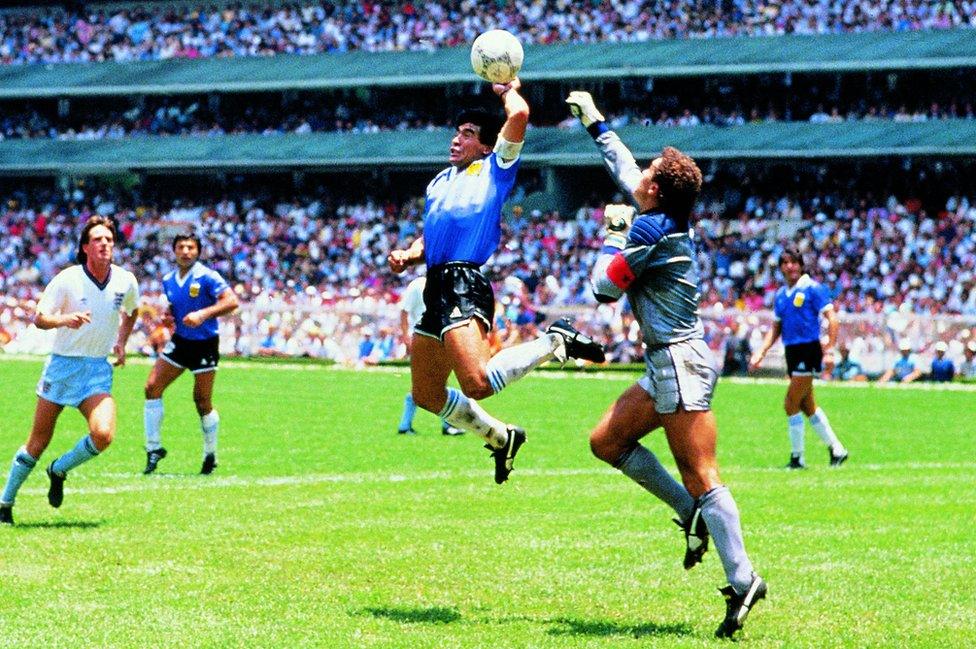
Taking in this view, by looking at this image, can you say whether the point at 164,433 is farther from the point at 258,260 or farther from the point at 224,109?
the point at 224,109

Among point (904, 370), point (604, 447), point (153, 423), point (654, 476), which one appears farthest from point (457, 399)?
point (904, 370)

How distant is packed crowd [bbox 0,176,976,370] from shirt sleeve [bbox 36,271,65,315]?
956 inches

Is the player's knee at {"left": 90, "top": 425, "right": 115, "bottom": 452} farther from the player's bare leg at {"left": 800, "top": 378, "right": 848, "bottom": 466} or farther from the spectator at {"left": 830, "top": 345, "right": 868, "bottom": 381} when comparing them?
the spectator at {"left": 830, "top": 345, "right": 868, "bottom": 381}

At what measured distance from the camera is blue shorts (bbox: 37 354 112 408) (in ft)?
36.4

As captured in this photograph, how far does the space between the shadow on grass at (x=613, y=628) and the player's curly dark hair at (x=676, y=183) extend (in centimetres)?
199

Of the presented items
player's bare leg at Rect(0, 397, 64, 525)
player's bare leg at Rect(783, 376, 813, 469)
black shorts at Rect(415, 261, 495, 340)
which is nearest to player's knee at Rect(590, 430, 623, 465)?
black shorts at Rect(415, 261, 495, 340)

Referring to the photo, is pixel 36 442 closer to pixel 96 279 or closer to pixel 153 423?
pixel 96 279

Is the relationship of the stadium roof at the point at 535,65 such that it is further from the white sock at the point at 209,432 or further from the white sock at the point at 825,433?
the white sock at the point at 209,432

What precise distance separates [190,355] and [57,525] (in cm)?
448

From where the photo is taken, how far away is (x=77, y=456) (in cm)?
1127

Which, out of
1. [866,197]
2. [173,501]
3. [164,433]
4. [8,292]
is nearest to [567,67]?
[866,197]

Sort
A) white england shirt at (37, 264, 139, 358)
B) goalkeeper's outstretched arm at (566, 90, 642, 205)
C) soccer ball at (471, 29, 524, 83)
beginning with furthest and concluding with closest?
white england shirt at (37, 264, 139, 358) < soccer ball at (471, 29, 524, 83) < goalkeeper's outstretched arm at (566, 90, 642, 205)

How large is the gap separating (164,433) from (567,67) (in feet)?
114

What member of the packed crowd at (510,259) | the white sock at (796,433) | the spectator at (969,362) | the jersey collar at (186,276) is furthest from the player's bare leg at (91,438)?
the spectator at (969,362)
